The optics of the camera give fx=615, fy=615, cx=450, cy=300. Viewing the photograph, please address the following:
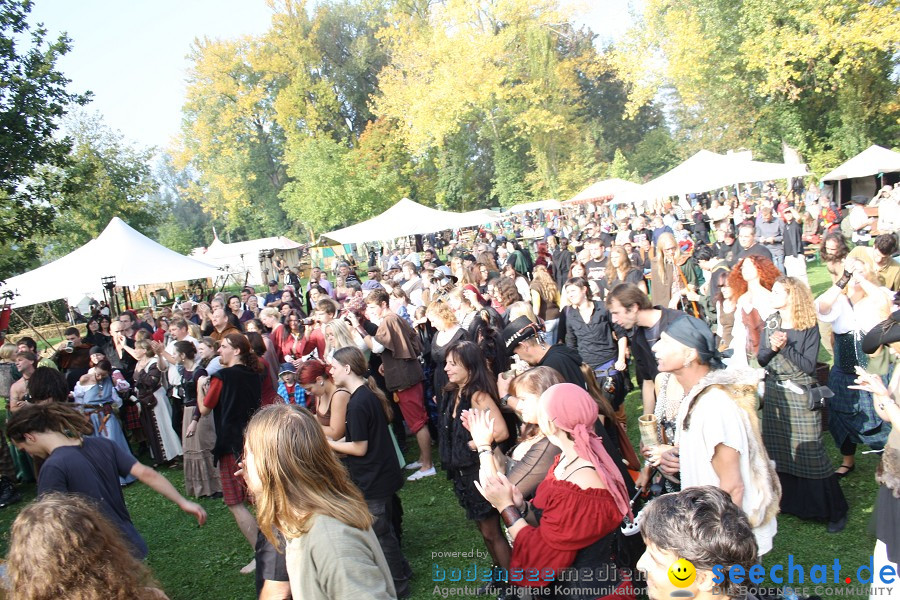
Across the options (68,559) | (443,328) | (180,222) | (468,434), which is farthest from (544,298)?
(180,222)

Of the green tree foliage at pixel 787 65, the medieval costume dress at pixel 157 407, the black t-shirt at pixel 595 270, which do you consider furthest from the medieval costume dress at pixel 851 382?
the green tree foliage at pixel 787 65

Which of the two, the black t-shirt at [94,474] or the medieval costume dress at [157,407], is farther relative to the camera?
the medieval costume dress at [157,407]

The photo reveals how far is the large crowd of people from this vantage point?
2.12 metres

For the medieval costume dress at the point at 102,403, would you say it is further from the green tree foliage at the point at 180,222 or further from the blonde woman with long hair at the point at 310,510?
the green tree foliage at the point at 180,222

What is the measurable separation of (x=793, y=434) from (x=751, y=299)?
1435 millimetres

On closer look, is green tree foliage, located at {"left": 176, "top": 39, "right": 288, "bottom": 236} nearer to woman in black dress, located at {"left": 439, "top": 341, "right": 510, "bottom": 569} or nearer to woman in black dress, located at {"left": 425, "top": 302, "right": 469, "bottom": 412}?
woman in black dress, located at {"left": 425, "top": 302, "right": 469, "bottom": 412}

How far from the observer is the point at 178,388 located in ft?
25.0

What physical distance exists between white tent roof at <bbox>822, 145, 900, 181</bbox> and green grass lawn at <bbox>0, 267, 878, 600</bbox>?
1527cm

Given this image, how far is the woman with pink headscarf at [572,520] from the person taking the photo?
2.53 meters

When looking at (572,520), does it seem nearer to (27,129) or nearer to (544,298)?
(544,298)

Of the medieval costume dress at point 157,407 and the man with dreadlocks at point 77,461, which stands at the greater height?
the man with dreadlocks at point 77,461

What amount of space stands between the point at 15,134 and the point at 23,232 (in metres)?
1.82

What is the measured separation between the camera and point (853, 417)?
16.2ft

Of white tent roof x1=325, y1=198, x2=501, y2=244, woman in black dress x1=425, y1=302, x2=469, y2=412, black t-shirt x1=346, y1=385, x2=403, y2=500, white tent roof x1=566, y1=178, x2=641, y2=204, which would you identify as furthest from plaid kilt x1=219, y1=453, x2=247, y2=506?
white tent roof x1=566, y1=178, x2=641, y2=204
